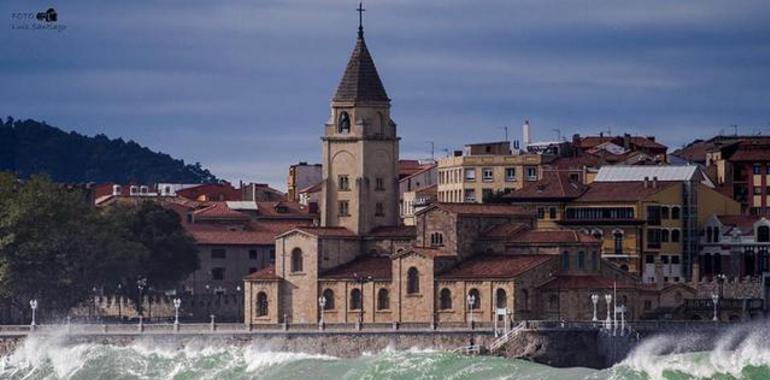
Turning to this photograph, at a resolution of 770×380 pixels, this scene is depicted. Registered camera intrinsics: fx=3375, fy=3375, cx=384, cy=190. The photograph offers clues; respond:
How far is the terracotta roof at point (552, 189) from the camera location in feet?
509

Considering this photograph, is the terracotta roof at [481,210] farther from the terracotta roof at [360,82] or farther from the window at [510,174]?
the window at [510,174]

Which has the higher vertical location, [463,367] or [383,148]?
[383,148]

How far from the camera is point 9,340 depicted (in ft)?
446

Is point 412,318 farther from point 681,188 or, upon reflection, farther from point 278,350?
point 681,188

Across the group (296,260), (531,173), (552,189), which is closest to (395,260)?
(296,260)

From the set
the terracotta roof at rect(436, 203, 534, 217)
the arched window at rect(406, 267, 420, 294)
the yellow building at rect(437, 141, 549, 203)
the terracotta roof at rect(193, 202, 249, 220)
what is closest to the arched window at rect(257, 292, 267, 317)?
the arched window at rect(406, 267, 420, 294)

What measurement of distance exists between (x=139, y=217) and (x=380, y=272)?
2550 cm

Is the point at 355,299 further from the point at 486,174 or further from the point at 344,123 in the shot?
the point at 486,174

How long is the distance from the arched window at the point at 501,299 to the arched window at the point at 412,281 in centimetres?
409

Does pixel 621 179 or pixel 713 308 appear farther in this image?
pixel 621 179

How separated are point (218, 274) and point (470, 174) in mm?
14268

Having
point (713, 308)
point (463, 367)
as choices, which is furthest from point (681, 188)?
point (463, 367)

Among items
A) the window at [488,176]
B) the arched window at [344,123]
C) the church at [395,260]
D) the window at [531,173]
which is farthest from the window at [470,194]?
the arched window at [344,123]

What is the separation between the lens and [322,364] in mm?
124250
